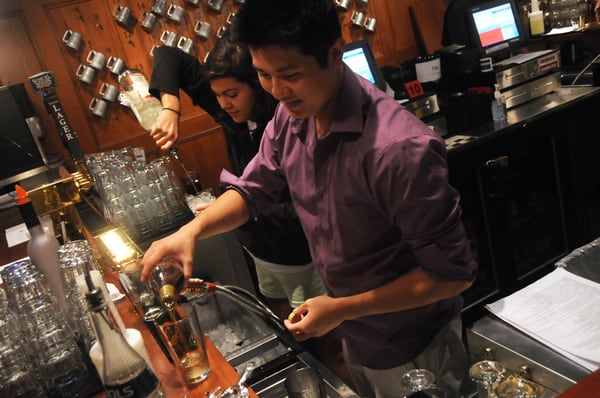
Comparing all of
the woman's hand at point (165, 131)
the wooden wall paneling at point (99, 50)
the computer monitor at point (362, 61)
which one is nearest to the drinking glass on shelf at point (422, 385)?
the woman's hand at point (165, 131)

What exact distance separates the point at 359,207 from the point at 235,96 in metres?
1.01

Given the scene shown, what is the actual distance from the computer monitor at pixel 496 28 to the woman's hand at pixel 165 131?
2.04 metres

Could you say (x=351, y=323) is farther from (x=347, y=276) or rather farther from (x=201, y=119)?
(x=201, y=119)

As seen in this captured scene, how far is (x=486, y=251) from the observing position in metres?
3.05

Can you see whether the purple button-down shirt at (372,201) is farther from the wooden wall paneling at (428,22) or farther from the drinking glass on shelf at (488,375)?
the wooden wall paneling at (428,22)

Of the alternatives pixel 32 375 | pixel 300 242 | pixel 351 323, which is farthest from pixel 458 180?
pixel 32 375

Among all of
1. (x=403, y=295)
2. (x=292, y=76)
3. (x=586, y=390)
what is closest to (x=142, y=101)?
(x=292, y=76)

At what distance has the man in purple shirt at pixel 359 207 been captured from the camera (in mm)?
1092

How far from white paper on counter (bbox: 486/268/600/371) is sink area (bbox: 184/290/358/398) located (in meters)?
0.48

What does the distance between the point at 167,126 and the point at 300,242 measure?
875mm

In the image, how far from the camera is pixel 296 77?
115cm

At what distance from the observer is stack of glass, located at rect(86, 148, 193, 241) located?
Answer: 2385mm

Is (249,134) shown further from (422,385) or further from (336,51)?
(422,385)

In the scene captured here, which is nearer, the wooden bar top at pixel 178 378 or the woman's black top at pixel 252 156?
the wooden bar top at pixel 178 378
